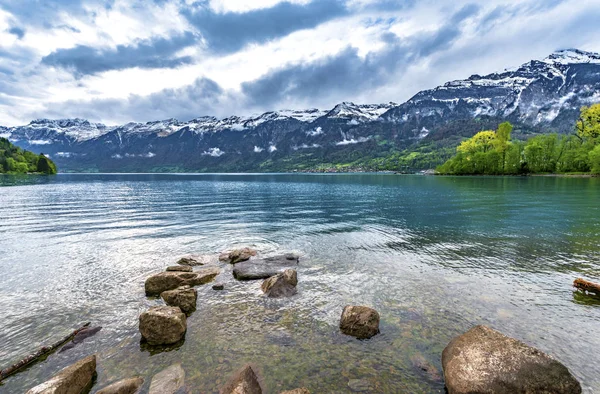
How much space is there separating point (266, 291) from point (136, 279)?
9.87 meters

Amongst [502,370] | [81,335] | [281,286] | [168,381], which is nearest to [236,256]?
[281,286]

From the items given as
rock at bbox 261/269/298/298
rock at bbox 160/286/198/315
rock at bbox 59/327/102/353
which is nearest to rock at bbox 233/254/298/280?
rock at bbox 261/269/298/298

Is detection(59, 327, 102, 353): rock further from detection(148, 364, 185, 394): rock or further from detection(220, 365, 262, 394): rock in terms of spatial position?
detection(220, 365, 262, 394): rock

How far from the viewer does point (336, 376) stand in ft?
34.4

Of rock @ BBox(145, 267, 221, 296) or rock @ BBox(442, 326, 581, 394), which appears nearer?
rock @ BBox(442, 326, 581, 394)

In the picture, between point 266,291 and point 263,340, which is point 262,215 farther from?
point 263,340

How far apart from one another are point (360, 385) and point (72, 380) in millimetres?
9626

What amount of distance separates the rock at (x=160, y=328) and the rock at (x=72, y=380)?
6.68 feet

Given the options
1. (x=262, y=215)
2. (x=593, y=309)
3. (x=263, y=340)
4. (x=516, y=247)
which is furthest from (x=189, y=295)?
(x=262, y=215)

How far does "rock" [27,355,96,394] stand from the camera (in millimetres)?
8828

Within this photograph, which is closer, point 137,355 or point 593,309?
point 137,355

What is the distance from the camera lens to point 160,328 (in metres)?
12.5

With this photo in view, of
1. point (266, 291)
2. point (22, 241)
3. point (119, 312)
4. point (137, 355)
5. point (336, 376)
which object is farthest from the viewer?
point (22, 241)

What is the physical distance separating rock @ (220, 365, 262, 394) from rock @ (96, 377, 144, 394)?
306 cm
